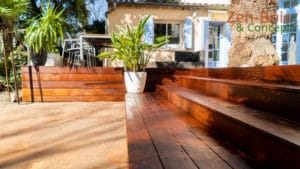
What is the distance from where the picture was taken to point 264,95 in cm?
130

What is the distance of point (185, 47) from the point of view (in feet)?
25.6

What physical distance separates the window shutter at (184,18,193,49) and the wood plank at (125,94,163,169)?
6484 millimetres

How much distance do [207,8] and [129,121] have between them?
6.92 meters

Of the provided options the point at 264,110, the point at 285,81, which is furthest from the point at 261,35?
the point at 264,110

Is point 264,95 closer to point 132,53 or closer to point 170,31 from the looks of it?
point 132,53

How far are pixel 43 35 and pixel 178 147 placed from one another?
11.2ft

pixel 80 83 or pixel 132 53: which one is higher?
pixel 132 53

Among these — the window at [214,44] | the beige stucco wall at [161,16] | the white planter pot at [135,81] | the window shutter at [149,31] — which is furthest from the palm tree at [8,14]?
the window at [214,44]

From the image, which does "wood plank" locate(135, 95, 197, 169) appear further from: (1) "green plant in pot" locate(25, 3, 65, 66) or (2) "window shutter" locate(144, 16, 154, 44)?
(2) "window shutter" locate(144, 16, 154, 44)

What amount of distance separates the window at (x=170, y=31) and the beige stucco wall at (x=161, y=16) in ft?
0.61

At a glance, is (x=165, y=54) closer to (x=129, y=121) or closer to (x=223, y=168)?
(x=129, y=121)

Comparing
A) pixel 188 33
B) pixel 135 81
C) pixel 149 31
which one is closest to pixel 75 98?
pixel 135 81

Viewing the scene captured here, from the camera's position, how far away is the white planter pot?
3.42 metres

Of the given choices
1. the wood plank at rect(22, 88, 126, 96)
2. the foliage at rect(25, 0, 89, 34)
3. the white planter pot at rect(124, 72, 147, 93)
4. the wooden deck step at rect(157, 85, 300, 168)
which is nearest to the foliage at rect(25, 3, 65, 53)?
the wood plank at rect(22, 88, 126, 96)
